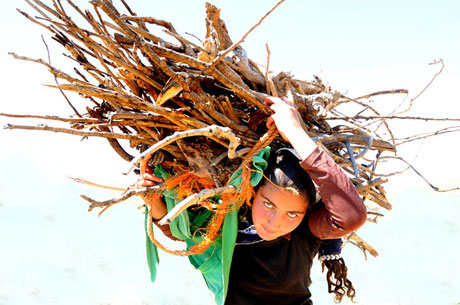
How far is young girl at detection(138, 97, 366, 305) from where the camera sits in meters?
1.15

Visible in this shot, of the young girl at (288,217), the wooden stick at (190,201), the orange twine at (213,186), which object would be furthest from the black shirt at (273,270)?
the wooden stick at (190,201)

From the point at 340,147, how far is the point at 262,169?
38cm

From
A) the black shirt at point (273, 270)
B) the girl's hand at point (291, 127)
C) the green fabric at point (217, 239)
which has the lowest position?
the black shirt at point (273, 270)

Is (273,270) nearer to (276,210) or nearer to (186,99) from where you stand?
(276,210)

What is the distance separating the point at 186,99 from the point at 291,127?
0.35m

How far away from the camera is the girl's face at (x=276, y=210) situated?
129 centimetres

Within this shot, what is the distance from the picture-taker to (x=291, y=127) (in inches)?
45.7

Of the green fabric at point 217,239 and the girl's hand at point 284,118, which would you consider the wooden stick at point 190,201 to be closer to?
the green fabric at point 217,239

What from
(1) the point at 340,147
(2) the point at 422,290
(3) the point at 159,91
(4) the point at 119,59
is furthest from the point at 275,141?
(2) the point at 422,290

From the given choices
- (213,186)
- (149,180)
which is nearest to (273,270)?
(213,186)

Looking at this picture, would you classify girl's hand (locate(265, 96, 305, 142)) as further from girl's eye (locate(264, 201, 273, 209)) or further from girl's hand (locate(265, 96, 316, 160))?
girl's eye (locate(264, 201, 273, 209))

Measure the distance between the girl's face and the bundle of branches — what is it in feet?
0.22

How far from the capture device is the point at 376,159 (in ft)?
5.43

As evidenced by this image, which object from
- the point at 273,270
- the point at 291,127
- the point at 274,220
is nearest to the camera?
the point at 291,127
